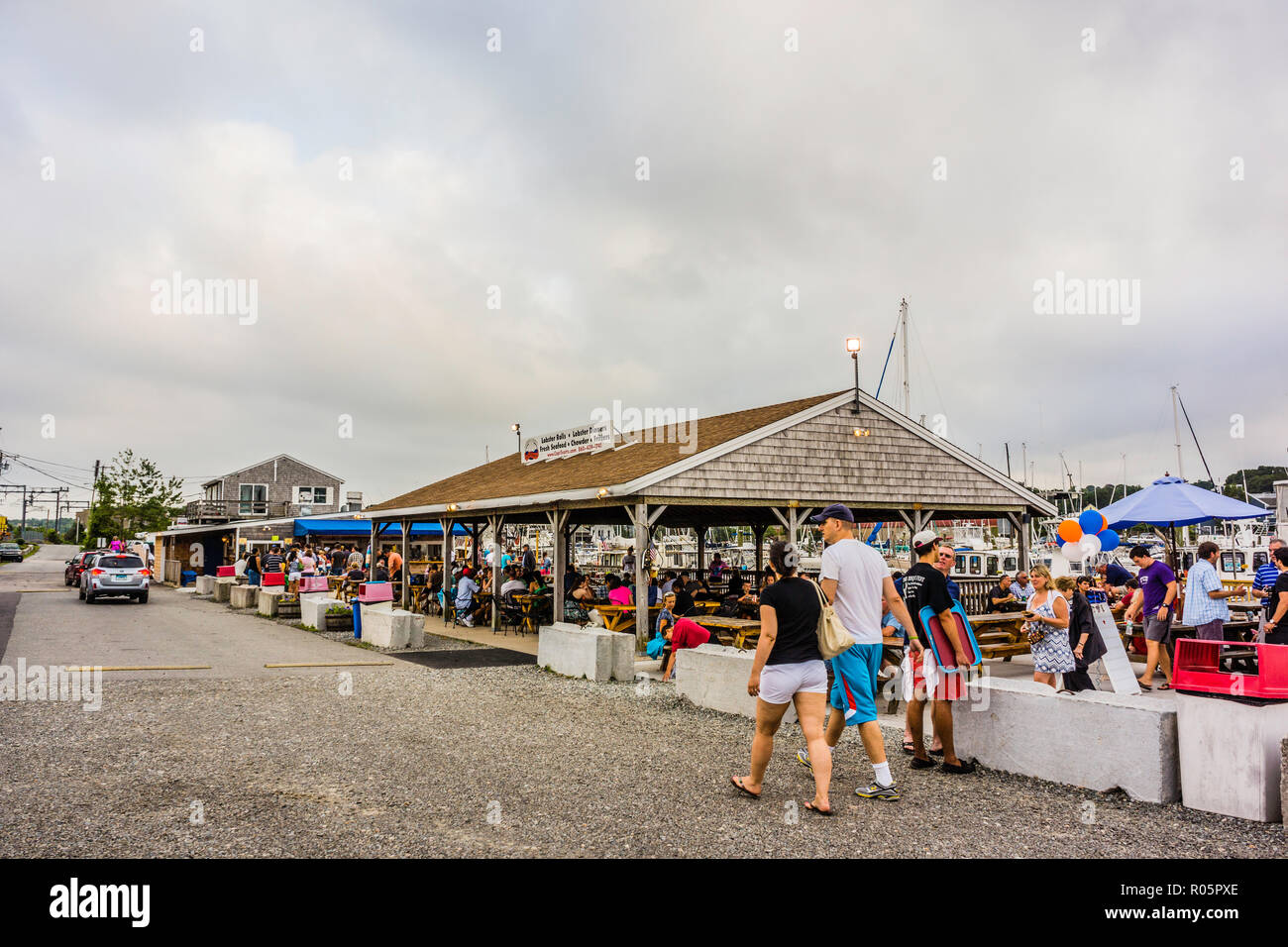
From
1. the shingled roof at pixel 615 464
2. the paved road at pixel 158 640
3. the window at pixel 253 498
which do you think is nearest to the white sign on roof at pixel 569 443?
the shingled roof at pixel 615 464

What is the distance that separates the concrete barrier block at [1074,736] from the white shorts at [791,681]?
1.78 m

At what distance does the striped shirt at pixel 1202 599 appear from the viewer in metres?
8.31

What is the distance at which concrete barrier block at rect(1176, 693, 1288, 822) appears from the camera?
15.6 feet

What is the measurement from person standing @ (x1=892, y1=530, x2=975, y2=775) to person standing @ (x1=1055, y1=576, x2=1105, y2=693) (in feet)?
6.07

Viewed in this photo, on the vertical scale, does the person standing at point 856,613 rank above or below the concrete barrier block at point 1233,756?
above

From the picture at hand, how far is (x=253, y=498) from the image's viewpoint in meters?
51.5

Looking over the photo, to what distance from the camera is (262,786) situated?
5.64 metres

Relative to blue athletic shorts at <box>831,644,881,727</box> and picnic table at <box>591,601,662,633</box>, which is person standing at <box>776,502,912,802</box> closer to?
blue athletic shorts at <box>831,644,881,727</box>

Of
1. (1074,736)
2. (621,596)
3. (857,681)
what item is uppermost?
(857,681)

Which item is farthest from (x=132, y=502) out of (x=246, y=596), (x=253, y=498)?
(x=246, y=596)

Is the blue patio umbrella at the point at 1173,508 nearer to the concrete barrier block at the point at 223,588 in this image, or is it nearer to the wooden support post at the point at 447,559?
the wooden support post at the point at 447,559

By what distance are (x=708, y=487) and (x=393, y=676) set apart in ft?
19.5

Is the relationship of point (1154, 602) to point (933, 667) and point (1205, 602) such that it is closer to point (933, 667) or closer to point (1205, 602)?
point (1205, 602)

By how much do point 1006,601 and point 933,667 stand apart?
357 inches
